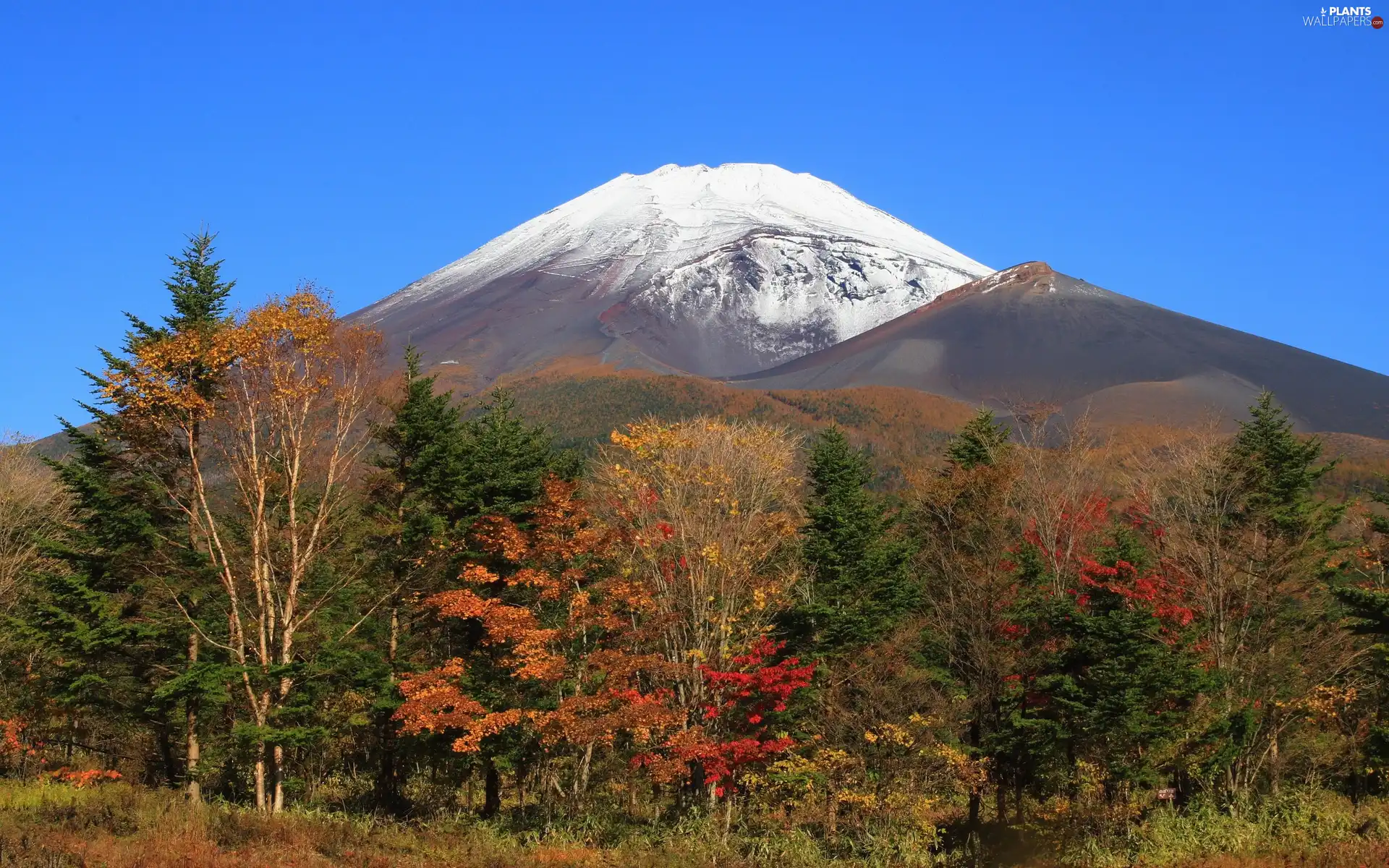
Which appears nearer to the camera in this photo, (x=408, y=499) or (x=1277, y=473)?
(x=408, y=499)

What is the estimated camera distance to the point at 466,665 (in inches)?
1203

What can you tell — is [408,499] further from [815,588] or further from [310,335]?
[815,588]

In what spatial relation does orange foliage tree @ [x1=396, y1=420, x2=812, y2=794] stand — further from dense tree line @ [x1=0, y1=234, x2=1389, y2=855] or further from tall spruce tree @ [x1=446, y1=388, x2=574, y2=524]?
tall spruce tree @ [x1=446, y1=388, x2=574, y2=524]

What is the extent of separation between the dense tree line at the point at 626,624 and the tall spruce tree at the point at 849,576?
0.38 ft

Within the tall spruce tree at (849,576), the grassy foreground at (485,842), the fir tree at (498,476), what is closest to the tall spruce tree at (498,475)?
the fir tree at (498,476)

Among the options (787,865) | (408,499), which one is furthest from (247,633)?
(787,865)

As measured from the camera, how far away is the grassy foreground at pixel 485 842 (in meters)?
20.3

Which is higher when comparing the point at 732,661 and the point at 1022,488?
the point at 1022,488

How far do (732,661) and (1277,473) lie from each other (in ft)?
57.5

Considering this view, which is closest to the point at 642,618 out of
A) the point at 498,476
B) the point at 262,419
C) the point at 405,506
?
the point at 498,476

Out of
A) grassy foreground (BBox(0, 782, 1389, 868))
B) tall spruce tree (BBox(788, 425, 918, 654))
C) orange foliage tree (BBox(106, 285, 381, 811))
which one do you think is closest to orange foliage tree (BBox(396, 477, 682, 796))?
grassy foreground (BBox(0, 782, 1389, 868))

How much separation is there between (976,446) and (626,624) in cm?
1599

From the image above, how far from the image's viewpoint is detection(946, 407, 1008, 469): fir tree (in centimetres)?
4016

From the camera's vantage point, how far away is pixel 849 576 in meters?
33.7
